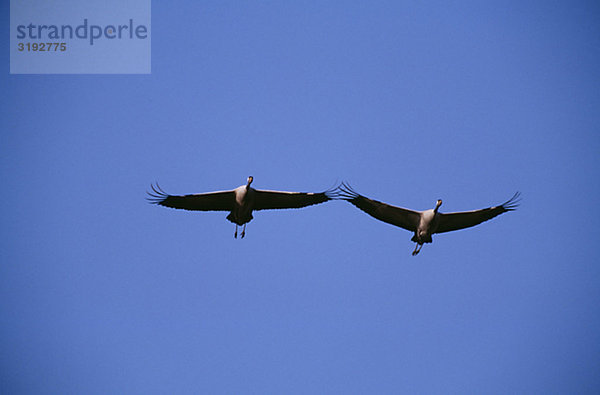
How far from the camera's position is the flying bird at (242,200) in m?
20.0

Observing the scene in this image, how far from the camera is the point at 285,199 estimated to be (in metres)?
20.5

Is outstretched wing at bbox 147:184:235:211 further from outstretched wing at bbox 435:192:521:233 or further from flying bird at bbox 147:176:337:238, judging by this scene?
outstretched wing at bbox 435:192:521:233

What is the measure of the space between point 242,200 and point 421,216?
6618 mm

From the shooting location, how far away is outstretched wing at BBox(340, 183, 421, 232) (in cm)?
1988

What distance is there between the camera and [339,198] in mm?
20062

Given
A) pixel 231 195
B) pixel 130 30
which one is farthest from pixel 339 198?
pixel 130 30

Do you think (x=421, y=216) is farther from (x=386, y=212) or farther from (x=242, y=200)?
(x=242, y=200)

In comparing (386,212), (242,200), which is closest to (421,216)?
(386,212)

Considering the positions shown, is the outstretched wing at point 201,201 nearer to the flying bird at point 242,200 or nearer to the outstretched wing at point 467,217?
the flying bird at point 242,200

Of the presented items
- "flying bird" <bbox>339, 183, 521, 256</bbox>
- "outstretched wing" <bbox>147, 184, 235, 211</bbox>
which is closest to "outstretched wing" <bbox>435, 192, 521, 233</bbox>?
"flying bird" <bbox>339, 183, 521, 256</bbox>

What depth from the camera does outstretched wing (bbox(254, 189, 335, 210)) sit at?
20.2 m

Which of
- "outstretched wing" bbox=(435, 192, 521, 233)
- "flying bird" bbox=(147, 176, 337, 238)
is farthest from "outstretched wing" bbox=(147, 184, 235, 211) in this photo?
"outstretched wing" bbox=(435, 192, 521, 233)

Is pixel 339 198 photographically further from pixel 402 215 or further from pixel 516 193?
pixel 516 193

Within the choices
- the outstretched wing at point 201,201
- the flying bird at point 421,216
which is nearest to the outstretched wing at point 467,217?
the flying bird at point 421,216
